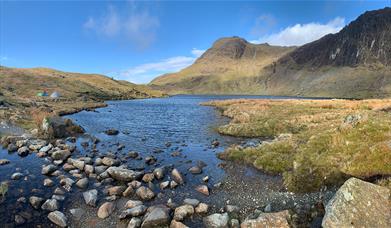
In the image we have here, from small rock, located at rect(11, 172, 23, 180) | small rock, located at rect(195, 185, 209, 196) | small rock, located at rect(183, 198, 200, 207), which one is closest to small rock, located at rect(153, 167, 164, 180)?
small rock, located at rect(195, 185, 209, 196)

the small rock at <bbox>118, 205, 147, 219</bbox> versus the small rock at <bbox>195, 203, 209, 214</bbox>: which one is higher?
the small rock at <bbox>118, 205, 147, 219</bbox>

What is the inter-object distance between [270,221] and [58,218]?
10062 mm

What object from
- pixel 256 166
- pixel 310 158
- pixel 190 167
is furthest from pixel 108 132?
pixel 310 158

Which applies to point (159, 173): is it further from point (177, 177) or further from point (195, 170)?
point (195, 170)

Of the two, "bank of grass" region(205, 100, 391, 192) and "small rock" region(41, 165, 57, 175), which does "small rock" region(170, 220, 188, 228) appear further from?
"small rock" region(41, 165, 57, 175)

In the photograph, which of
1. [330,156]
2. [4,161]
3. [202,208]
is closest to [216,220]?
[202,208]

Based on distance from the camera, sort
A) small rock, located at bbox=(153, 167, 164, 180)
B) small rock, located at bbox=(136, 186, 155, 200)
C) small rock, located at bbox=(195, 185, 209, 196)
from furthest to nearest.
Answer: small rock, located at bbox=(153, 167, 164, 180) → small rock, located at bbox=(195, 185, 209, 196) → small rock, located at bbox=(136, 186, 155, 200)

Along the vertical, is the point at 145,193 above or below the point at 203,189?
above

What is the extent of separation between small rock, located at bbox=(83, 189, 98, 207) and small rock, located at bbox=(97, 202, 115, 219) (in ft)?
2.71

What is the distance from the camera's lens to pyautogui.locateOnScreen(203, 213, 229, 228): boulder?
12.4 meters

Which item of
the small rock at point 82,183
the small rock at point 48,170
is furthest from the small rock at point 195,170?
the small rock at point 48,170

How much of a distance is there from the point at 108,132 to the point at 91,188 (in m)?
21.3

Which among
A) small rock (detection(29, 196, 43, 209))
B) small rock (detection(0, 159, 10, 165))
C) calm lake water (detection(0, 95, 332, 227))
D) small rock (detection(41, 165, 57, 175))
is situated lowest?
calm lake water (detection(0, 95, 332, 227))

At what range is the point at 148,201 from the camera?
15227 millimetres
